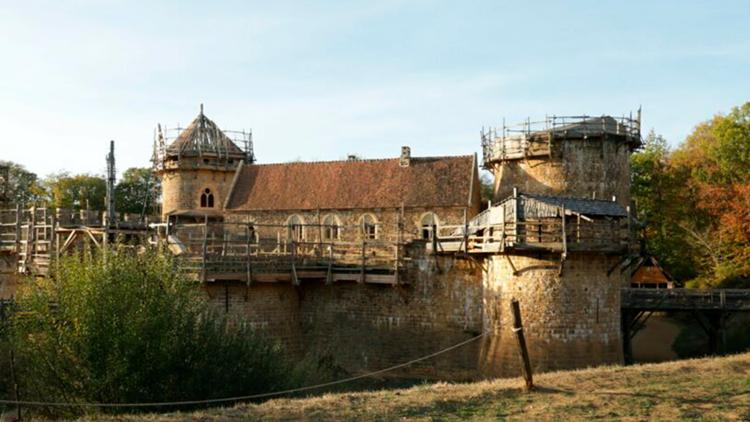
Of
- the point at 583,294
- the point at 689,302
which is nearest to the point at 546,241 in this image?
the point at 583,294

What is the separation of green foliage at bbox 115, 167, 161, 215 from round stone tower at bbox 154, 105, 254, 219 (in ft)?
78.2

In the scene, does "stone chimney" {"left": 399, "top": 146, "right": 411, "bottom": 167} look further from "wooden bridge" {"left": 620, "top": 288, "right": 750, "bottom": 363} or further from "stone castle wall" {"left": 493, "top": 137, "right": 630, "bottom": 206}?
"wooden bridge" {"left": 620, "top": 288, "right": 750, "bottom": 363}

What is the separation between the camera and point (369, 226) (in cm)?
3484

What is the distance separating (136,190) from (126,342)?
52.9m

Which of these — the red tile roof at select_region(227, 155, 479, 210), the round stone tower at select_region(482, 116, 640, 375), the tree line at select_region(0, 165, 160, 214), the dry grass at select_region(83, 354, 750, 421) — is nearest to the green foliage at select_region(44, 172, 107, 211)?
the tree line at select_region(0, 165, 160, 214)

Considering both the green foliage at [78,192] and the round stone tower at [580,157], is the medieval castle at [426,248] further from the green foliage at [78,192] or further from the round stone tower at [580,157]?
the green foliage at [78,192]

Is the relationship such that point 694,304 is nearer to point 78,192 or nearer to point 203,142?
point 203,142

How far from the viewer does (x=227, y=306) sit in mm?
26391

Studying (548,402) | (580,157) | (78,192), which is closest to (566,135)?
(580,157)

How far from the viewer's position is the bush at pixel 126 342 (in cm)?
1738

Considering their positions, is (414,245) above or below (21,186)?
below

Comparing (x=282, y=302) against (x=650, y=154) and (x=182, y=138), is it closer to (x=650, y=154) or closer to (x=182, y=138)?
(x=182, y=138)

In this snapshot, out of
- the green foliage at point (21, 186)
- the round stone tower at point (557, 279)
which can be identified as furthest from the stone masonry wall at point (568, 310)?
the green foliage at point (21, 186)

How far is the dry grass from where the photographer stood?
46.0ft
